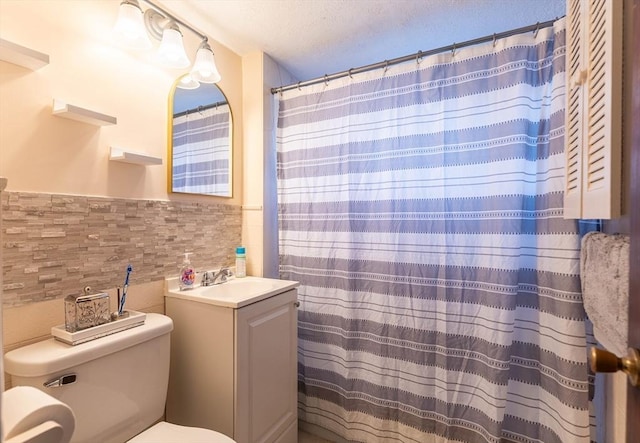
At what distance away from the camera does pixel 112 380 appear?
1040 mm

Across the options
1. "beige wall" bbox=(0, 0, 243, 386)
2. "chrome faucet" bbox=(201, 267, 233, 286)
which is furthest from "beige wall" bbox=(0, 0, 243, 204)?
"chrome faucet" bbox=(201, 267, 233, 286)

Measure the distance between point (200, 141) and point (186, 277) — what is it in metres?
0.75

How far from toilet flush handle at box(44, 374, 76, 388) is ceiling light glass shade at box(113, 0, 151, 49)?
128 centimetres

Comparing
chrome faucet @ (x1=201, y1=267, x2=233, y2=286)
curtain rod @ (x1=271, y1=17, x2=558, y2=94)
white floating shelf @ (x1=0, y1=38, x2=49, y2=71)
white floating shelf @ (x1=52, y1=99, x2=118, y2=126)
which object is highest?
curtain rod @ (x1=271, y1=17, x2=558, y2=94)

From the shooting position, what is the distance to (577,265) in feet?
3.90

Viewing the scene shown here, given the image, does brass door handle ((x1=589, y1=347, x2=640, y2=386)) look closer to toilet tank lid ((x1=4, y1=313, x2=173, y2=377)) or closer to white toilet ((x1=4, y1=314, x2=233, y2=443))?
white toilet ((x1=4, y1=314, x2=233, y2=443))

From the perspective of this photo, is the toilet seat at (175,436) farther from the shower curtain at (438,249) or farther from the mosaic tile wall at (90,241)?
the shower curtain at (438,249)

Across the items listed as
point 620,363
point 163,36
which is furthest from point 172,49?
point 620,363

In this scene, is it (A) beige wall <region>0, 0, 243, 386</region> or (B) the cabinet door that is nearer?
(A) beige wall <region>0, 0, 243, 386</region>

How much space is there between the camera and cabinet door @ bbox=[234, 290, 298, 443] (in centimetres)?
128

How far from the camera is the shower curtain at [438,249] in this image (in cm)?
128

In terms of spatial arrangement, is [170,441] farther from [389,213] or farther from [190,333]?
[389,213]

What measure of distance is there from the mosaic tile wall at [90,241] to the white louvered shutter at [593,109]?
1.64m

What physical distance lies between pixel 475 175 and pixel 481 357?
2.82ft
